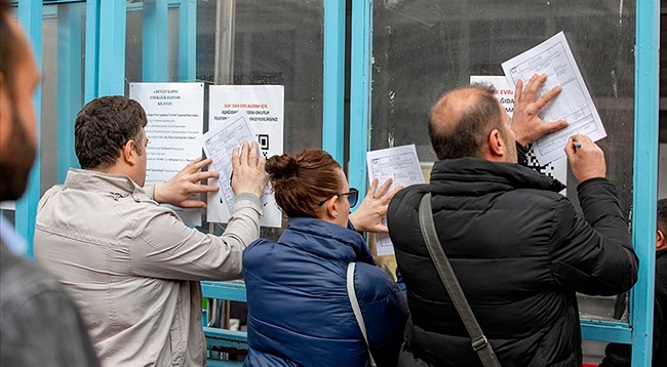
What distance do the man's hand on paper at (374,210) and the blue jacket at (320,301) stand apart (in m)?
0.29

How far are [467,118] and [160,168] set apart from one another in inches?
53.7

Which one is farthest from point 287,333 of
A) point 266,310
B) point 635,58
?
point 635,58

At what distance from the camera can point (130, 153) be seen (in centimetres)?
269

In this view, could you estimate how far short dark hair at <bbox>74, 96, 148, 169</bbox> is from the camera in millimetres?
Answer: 2662

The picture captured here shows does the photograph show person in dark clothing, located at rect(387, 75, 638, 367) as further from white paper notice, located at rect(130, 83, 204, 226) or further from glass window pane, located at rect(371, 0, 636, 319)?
white paper notice, located at rect(130, 83, 204, 226)

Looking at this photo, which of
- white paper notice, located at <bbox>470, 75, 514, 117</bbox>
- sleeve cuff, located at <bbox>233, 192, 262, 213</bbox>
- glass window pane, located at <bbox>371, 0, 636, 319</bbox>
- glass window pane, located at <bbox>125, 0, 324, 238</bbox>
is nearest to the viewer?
glass window pane, located at <bbox>371, 0, 636, 319</bbox>

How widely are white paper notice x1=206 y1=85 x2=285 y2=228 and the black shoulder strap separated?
0.90 meters

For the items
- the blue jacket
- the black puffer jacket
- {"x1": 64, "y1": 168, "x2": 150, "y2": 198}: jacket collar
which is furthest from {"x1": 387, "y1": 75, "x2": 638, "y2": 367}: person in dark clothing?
{"x1": 64, "y1": 168, "x2": 150, "y2": 198}: jacket collar

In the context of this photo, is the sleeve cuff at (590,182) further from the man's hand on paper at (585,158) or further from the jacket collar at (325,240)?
the jacket collar at (325,240)

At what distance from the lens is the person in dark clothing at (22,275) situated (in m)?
0.97

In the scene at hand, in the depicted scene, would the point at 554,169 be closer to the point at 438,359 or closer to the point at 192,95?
the point at 438,359

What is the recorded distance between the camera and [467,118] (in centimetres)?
224

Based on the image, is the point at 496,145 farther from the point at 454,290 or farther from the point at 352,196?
the point at 352,196

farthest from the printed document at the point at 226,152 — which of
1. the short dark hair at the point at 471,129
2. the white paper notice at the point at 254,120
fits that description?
the short dark hair at the point at 471,129
